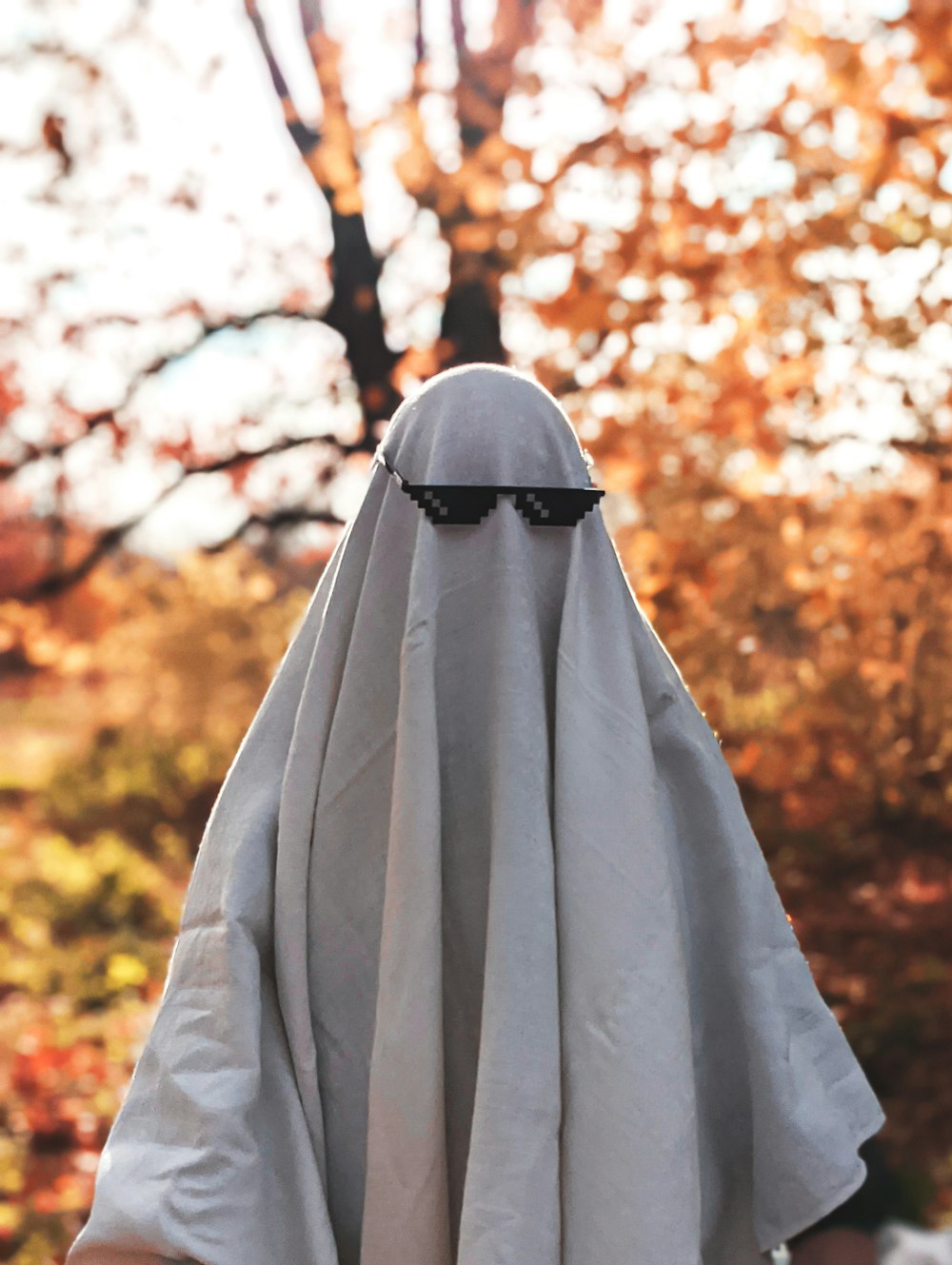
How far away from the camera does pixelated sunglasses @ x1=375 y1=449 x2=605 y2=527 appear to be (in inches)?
60.9

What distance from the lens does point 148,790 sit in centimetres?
1002

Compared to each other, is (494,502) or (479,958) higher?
(494,502)

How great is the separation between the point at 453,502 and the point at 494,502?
2.1 inches

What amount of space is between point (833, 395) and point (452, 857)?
3298 mm

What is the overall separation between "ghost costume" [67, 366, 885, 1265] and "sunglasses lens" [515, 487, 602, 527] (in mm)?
21

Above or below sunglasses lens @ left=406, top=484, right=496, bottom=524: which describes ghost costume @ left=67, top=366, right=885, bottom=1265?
below

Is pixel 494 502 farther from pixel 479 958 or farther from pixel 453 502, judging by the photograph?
pixel 479 958

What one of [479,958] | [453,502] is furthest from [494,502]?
[479,958]

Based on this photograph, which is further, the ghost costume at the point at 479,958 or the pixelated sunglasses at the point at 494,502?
the pixelated sunglasses at the point at 494,502

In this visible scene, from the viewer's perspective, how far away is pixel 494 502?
155cm

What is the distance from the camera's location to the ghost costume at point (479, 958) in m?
1.37

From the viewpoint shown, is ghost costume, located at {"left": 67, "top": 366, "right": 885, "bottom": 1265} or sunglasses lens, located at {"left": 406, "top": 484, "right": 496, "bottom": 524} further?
sunglasses lens, located at {"left": 406, "top": 484, "right": 496, "bottom": 524}

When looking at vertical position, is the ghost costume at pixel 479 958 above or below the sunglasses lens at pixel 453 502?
below

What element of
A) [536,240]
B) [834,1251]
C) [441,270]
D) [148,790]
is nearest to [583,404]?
[536,240]
